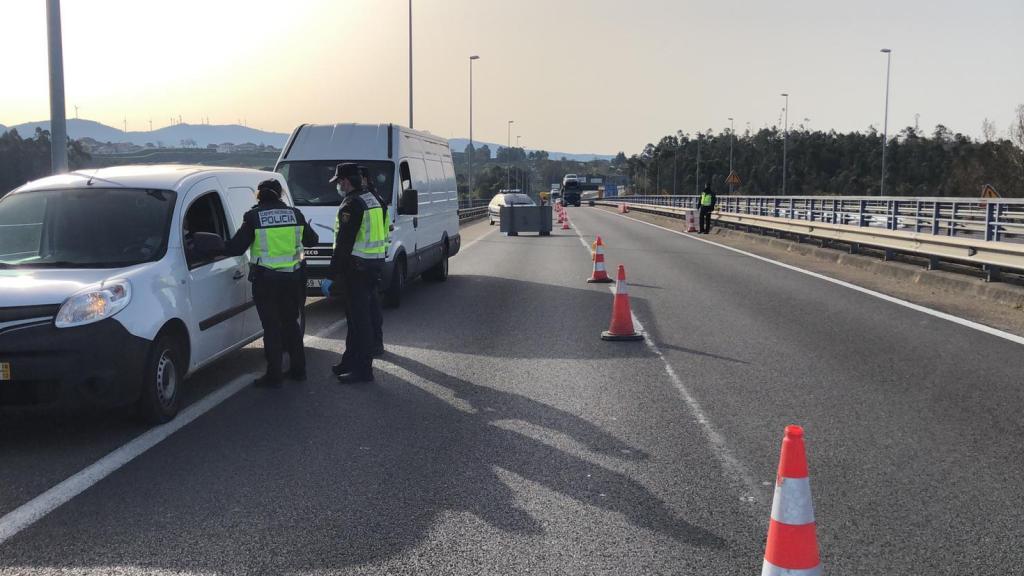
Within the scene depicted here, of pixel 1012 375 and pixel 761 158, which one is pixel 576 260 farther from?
pixel 761 158

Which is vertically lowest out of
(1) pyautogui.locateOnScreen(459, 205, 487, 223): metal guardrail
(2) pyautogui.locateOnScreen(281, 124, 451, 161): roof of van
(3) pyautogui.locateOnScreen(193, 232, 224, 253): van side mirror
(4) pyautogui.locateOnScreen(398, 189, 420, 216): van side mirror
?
(1) pyautogui.locateOnScreen(459, 205, 487, 223): metal guardrail

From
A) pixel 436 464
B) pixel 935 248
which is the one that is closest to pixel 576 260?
pixel 935 248

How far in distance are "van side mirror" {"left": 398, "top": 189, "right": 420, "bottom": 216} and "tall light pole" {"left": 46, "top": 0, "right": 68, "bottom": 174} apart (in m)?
4.18

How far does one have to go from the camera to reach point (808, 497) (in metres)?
3.33

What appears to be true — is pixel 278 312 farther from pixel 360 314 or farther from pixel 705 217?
pixel 705 217

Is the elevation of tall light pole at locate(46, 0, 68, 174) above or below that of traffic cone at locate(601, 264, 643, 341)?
above

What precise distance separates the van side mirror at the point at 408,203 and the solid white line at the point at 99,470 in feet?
17.4

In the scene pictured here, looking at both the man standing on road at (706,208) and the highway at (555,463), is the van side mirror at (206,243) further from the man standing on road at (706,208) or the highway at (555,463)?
the man standing on road at (706,208)

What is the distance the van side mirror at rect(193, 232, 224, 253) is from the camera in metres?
6.88

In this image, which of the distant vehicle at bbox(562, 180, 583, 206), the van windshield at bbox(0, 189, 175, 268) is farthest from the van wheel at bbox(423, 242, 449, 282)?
the distant vehicle at bbox(562, 180, 583, 206)

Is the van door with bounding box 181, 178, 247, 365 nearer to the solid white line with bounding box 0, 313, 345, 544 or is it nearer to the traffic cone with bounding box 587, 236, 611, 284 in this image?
the solid white line with bounding box 0, 313, 345, 544

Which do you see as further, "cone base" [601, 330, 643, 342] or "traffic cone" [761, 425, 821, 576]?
"cone base" [601, 330, 643, 342]

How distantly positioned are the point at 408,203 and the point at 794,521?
978 cm

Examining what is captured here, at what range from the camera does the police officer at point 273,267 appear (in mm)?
7645
